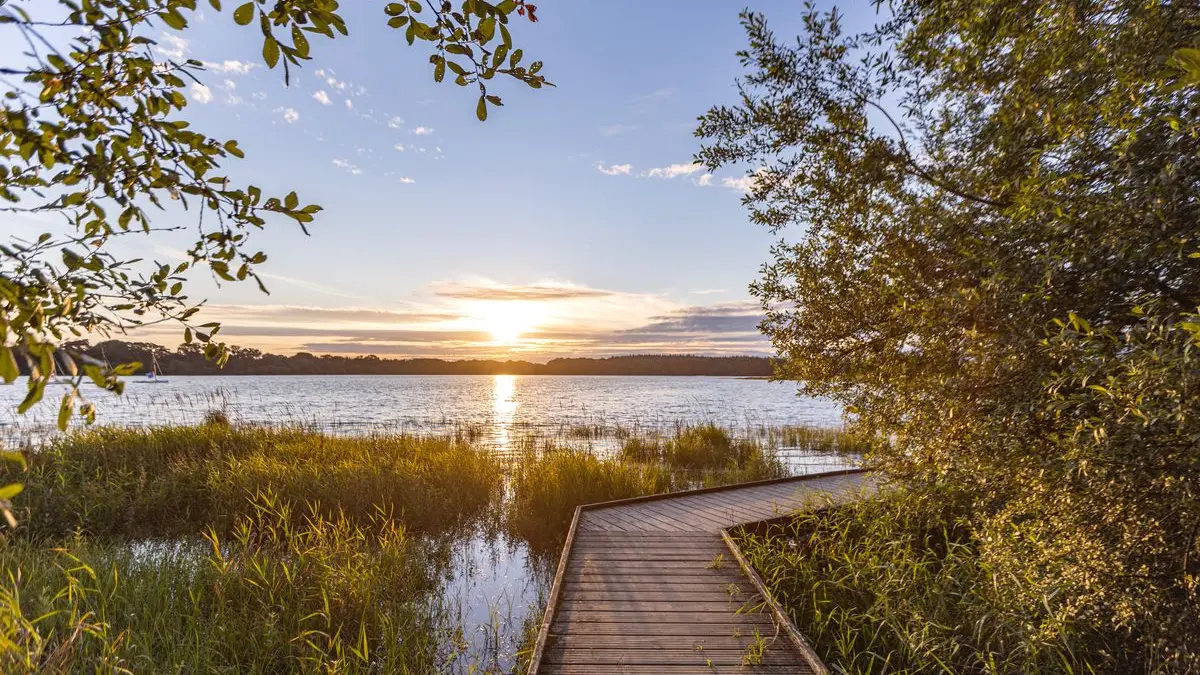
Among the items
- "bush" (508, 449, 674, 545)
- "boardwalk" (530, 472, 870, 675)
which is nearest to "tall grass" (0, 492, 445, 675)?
"boardwalk" (530, 472, 870, 675)

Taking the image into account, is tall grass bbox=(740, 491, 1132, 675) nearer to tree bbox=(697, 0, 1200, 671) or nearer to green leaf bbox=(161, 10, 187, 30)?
tree bbox=(697, 0, 1200, 671)

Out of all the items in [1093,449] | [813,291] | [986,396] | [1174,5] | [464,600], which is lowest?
[464,600]

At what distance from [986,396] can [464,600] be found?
5.83 metres

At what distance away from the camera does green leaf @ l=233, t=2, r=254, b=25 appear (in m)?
1.54

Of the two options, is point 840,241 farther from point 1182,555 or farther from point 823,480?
point 823,480

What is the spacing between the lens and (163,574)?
584cm

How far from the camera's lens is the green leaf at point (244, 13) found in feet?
5.05

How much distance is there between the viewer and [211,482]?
926 centimetres

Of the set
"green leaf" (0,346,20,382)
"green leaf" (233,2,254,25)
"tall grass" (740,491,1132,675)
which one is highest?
"green leaf" (233,2,254,25)

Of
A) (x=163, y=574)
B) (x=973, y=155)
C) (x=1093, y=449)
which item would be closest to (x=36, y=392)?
(x=1093, y=449)

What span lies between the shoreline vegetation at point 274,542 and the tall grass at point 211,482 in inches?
1.3

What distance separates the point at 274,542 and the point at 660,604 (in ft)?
17.8

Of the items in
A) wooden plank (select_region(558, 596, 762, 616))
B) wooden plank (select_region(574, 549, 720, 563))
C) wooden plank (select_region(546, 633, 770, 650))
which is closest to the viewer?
wooden plank (select_region(546, 633, 770, 650))

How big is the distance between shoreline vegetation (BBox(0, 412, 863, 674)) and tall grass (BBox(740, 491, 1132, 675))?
2.89m
